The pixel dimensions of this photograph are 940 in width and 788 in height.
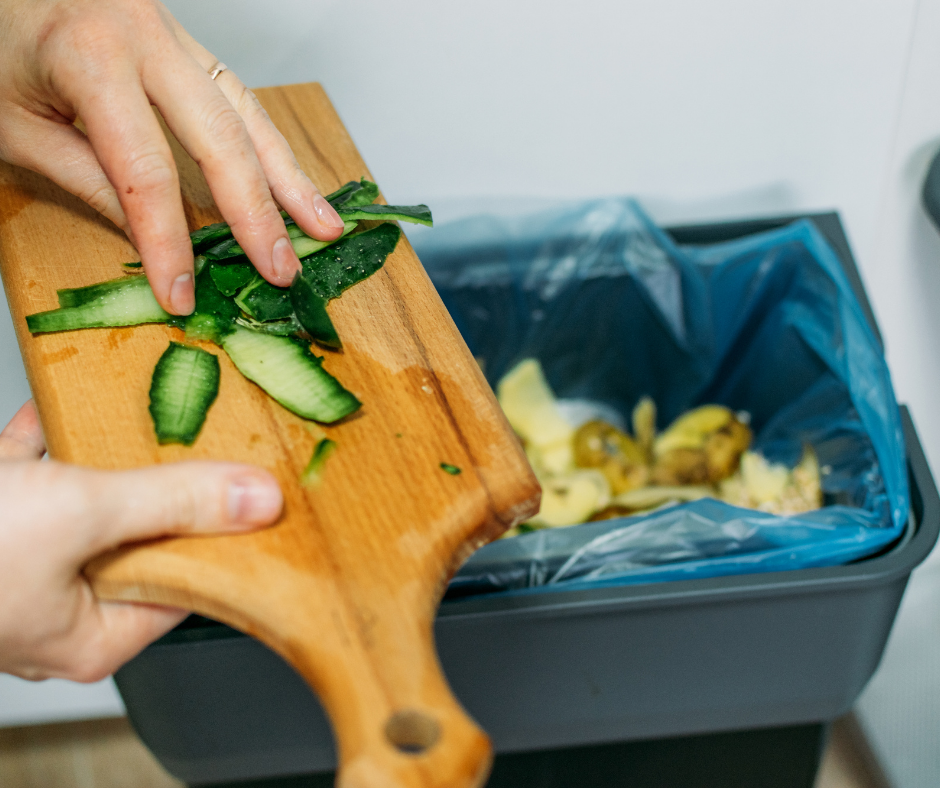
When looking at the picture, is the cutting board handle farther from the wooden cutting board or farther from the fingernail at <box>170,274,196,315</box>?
the fingernail at <box>170,274,196,315</box>

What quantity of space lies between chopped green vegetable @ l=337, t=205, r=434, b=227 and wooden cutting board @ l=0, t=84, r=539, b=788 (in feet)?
0.07

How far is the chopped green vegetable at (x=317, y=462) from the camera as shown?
0.41 m

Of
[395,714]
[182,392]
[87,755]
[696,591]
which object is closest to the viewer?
[395,714]

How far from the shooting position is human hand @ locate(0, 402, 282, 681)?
367 millimetres

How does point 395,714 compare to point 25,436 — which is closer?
point 395,714

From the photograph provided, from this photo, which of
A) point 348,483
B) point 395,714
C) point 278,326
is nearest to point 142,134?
point 278,326

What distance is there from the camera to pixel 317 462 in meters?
0.42

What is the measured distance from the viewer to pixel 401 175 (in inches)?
32.2

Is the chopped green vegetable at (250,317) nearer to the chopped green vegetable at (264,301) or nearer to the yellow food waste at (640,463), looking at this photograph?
the chopped green vegetable at (264,301)

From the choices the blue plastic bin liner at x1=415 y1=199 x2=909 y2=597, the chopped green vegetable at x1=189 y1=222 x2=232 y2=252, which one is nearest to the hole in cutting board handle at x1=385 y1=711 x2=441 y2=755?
the chopped green vegetable at x1=189 y1=222 x2=232 y2=252

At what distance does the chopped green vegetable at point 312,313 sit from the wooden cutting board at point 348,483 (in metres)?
0.02

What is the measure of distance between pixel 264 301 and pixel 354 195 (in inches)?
4.5

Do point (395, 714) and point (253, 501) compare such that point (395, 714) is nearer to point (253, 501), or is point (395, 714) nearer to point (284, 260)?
point (253, 501)

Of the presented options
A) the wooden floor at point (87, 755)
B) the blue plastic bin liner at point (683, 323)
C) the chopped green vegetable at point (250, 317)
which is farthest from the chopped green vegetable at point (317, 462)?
the wooden floor at point (87, 755)
